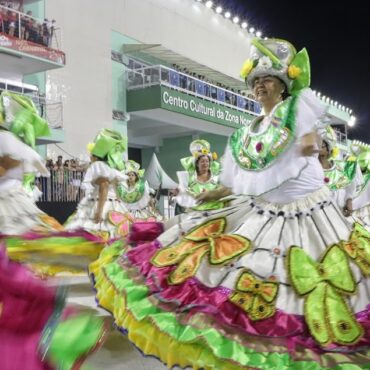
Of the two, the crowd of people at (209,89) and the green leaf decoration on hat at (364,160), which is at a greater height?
the crowd of people at (209,89)

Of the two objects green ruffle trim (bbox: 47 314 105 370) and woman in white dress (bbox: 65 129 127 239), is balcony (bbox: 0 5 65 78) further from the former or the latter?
→ green ruffle trim (bbox: 47 314 105 370)

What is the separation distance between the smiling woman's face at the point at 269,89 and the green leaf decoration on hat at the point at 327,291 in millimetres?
912

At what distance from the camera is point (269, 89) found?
9.93 feet

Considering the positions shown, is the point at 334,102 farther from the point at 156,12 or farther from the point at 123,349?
the point at 123,349

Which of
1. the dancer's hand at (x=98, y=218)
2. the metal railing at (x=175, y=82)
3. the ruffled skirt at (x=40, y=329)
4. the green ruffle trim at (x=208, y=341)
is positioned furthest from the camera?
the metal railing at (x=175, y=82)

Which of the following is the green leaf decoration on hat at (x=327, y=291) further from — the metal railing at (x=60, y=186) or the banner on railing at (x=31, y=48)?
the banner on railing at (x=31, y=48)

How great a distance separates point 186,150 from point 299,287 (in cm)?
1935

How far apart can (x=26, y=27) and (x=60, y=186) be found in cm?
411

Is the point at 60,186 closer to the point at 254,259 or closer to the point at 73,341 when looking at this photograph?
the point at 254,259

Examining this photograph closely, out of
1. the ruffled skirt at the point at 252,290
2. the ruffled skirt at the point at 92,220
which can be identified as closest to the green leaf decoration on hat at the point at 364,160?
the ruffled skirt at the point at 92,220

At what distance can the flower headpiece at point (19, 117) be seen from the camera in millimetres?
4055

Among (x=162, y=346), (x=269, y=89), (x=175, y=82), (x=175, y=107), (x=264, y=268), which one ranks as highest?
(x=175, y=82)

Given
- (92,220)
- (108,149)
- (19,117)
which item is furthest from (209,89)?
(19,117)

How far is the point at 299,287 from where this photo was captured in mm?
2396
